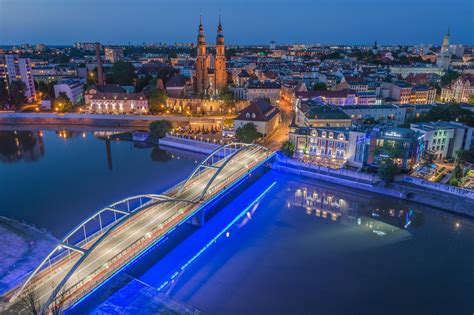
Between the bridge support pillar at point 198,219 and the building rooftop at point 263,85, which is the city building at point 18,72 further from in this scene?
the bridge support pillar at point 198,219

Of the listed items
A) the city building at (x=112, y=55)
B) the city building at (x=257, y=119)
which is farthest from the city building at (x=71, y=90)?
the city building at (x=112, y=55)

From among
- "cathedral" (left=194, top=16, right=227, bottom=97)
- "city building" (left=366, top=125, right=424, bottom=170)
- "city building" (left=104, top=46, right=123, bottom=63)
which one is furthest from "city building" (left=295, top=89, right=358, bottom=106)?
"city building" (left=104, top=46, right=123, bottom=63)

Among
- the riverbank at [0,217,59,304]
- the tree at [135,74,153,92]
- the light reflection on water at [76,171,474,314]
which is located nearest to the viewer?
the light reflection on water at [76,171,474,314]

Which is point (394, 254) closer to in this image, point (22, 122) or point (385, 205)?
point (385, 205)

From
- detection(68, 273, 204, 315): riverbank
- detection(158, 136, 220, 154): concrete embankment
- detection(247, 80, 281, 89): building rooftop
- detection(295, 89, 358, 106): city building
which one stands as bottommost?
detection(68, 273, 204, 315): riverbank

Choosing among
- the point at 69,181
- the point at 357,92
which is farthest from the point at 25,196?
the point at 357,92

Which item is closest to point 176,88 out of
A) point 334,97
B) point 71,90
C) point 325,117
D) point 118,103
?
point 118,103

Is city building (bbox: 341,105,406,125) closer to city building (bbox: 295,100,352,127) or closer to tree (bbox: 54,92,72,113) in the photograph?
city building (bbox: 295,100,352,127)
